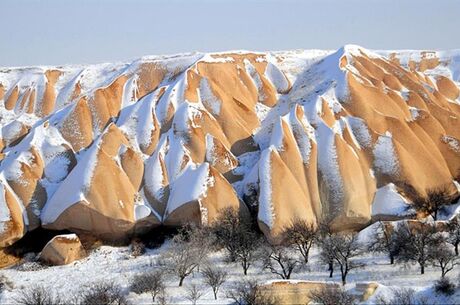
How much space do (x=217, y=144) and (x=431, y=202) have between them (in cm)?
1787

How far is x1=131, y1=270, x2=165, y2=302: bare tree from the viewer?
30.1 meters

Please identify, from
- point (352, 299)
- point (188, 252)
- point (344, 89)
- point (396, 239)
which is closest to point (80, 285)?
point (188, 252)

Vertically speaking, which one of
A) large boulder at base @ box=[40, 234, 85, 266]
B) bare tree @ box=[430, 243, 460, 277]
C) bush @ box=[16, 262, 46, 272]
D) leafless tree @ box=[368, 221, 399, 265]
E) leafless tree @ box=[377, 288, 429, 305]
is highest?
leafless tree @ box=[377, 288, 429, 305]

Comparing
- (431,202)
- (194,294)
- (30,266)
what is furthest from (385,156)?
(30,266)

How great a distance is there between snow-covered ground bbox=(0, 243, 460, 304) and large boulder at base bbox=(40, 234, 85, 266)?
56 centimetres

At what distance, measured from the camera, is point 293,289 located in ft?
88.7

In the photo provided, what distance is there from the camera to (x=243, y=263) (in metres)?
34.8

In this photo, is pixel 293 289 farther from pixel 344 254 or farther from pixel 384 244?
pixel 384 244

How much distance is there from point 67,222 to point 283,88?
28.8m

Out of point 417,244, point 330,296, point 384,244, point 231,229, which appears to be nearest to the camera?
point 330,296

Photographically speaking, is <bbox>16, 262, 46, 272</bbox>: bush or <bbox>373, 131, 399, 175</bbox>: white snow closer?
<bbox>16, 262, 46, 272</bbox>: bush

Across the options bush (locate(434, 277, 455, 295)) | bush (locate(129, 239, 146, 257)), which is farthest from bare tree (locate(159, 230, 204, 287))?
bush (locate(434, 277, 455, 295))

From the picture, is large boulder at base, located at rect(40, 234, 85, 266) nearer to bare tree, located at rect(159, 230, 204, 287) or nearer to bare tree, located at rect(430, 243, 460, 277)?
bare tree, located at rect(159, 230, 204, 287)

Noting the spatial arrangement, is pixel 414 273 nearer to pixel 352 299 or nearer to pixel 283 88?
pixel 352 299
